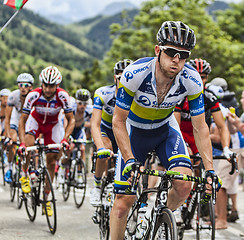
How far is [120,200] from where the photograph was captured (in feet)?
13.7

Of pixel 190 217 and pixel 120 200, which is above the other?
pixel 120 200

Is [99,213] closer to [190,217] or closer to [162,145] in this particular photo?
[190,217]

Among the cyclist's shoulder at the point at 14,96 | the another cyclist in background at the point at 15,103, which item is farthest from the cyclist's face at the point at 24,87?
the cyclist's shoulder at the point at 14,96

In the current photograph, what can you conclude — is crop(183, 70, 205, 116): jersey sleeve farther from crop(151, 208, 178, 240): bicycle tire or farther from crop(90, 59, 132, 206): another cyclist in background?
crop(90, 59, 132, 206): another cyclist in background

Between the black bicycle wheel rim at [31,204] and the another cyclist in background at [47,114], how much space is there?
124mm

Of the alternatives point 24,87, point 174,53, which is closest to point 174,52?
point 174,53

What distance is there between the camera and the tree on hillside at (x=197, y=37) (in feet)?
101

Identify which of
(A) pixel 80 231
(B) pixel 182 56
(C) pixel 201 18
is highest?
(C) pixel 201 18

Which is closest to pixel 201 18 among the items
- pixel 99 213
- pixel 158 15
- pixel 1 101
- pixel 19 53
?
Answer: pixel 158 15

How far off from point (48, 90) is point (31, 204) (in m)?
1.90

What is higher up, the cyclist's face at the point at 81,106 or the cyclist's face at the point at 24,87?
the cyclist's face at the point at 24,87

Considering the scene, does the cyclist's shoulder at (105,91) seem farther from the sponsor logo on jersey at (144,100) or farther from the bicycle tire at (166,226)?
the bicycle tire at (166,226)

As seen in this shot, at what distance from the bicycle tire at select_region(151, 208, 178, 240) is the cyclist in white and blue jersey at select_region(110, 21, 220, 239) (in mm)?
407

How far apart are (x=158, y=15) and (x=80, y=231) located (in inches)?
1130
